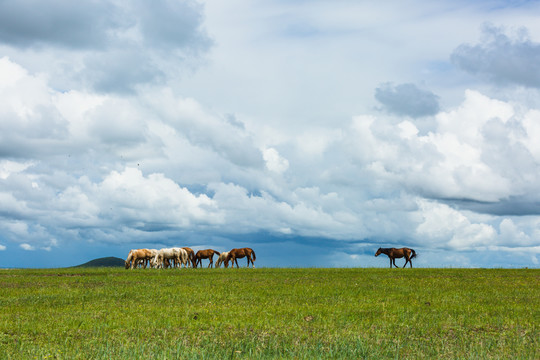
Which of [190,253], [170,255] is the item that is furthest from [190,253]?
[170,255]

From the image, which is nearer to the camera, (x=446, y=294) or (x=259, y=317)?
(x=259, y=317)

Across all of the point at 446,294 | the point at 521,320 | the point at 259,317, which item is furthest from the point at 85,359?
the point at 446,294

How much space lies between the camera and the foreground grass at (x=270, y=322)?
12.1 m

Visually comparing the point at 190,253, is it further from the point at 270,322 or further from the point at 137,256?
the point at 270,322

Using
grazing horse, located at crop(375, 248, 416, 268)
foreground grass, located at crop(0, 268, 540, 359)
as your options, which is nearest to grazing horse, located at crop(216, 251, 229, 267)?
grazing horse, located at crop(375, 248, 416, 268)

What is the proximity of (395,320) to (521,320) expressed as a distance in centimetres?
418

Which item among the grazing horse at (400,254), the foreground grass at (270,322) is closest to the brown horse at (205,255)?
the grazing horse at (400,254)

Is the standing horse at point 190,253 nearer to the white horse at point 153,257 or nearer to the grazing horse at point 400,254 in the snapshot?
the white horse at point 153,257

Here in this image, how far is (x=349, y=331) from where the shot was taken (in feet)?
46.0

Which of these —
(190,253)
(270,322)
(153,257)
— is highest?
(190,253)

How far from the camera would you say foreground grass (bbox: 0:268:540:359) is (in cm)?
1212

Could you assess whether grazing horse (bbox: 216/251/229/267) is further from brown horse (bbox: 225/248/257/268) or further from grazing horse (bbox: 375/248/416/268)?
grazing horse (bbox: 375/248/416/268)

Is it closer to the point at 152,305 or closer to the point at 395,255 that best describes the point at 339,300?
the point at 152,305

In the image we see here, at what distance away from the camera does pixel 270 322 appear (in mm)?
15578
